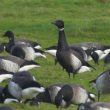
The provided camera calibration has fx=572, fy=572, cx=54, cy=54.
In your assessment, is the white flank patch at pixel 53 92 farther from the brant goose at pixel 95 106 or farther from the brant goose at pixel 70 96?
the brant goose at pixel 95 106

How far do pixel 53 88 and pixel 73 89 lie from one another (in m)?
0.59

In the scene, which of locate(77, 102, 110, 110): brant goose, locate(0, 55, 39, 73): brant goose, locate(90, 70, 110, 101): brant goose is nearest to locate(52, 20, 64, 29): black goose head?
locate(0, 55, 39, 73): brant goose

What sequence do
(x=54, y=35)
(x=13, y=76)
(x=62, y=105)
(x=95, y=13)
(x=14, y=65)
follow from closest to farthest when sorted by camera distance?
(x=62, y=105), (x=13, y=76), (x=14, y=65), (x=54, y=35), (x=95, y=13)

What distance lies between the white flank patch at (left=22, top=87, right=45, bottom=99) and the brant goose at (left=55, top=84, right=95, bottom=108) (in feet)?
2.26

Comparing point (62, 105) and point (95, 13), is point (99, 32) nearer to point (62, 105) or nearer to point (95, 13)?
point (95, 13)

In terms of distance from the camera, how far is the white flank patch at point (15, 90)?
50.5 feet

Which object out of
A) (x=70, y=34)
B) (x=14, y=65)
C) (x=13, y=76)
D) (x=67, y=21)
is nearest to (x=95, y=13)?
(x=67, y=21)

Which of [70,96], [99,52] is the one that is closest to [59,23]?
[99,52]

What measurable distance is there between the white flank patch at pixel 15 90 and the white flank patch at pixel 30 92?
16 centimetres

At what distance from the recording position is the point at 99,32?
113 ft

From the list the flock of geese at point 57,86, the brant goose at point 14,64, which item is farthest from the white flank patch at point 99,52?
the brant goose at point 14,64

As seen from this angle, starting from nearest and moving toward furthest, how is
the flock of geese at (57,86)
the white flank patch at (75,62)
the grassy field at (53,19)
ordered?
1. the flock of geese at (57,86)
2. the white flank patch at (75,62)
3. the grassy field at (53,19)

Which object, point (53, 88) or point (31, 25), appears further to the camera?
point (31, 25)

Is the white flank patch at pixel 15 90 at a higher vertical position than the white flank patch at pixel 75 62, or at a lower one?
higher
